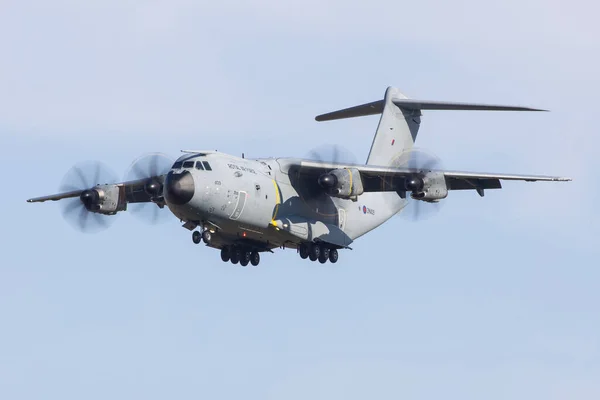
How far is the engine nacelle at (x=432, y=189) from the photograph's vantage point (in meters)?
35.7

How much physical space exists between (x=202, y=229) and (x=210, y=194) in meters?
1.38

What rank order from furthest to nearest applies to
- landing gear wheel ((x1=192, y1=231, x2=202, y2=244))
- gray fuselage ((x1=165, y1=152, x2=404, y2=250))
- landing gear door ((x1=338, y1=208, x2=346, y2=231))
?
landing gear door ((x1=338, y1=208, x2=346, y2=231))
landing gear wheel ((x1=192, y1=231, x2=202, y2=244))
gray fuselage ((x1=165, y1=152, x2=404, y2=250))

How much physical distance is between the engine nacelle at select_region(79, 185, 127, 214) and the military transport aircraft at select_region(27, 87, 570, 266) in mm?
30

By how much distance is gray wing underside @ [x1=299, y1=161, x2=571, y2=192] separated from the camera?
36.0 m

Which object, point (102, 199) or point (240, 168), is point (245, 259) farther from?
point (102, 199)

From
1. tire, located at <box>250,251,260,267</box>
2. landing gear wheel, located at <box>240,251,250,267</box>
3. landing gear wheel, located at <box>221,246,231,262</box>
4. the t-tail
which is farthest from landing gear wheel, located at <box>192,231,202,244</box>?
the t-tail

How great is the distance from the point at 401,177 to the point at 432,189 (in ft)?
4.30

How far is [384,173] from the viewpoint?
36562 mm

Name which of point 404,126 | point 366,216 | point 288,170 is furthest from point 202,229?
point 404,126

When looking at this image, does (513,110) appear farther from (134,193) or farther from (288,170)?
(134,193)

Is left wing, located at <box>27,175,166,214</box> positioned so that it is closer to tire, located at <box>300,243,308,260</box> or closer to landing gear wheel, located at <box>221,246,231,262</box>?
landing gear wheel, located at <box>221,246,231,262</box>

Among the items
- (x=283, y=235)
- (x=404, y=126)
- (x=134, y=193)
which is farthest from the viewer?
(x=404, y=126)

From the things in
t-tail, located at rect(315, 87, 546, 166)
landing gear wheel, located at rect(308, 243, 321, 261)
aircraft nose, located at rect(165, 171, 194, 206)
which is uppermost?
t-tail, located at rect(315, 87, 546, 166)

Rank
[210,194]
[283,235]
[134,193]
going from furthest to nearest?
1. [134,193]
2. [283,235]
3. [210,194]
